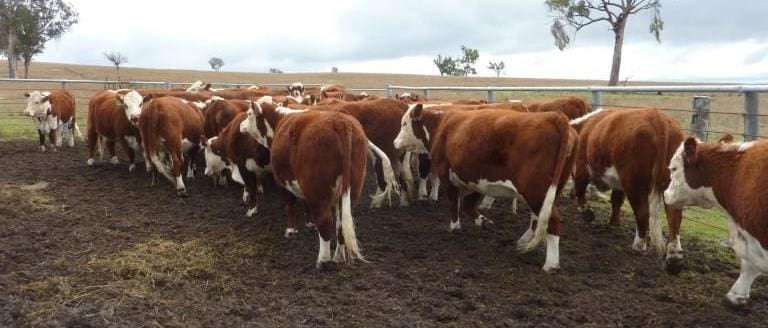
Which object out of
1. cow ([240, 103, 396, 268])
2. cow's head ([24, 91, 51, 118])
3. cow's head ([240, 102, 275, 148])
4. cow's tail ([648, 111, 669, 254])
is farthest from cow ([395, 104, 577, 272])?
cow's head ([24, 91, 51, 118])

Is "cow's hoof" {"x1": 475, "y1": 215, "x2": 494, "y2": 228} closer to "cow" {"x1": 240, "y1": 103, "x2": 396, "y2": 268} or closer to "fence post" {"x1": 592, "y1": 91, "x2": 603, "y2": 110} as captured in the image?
"cow" {"x1": 240, "y1": 103, "x2": 396, "y2": 268}

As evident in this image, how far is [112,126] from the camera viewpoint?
1055 cm

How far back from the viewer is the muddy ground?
427 cm

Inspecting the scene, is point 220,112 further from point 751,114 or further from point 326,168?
point 751,114

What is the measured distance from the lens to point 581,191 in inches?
282

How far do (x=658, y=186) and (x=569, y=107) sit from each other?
3.24 m

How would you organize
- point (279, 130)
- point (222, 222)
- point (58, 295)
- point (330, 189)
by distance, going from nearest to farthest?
point (58, 295)
point (330, 189)
point (279, 130)
point (222, 222)

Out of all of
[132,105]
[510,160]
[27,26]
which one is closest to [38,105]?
[132,105]

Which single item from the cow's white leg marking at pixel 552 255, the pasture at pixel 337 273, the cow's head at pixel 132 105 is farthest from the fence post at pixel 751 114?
the cow's head at pixel 132 105

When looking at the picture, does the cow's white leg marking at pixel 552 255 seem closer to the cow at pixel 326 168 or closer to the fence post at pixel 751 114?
the cow at pixel 326 168

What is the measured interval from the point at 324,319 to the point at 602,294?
7.57 ft

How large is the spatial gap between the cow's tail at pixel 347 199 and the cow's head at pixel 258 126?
6.16 ft

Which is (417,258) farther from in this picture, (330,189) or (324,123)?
(324,123)

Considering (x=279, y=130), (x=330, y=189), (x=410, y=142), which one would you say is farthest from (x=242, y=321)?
(x=410, y=142)
